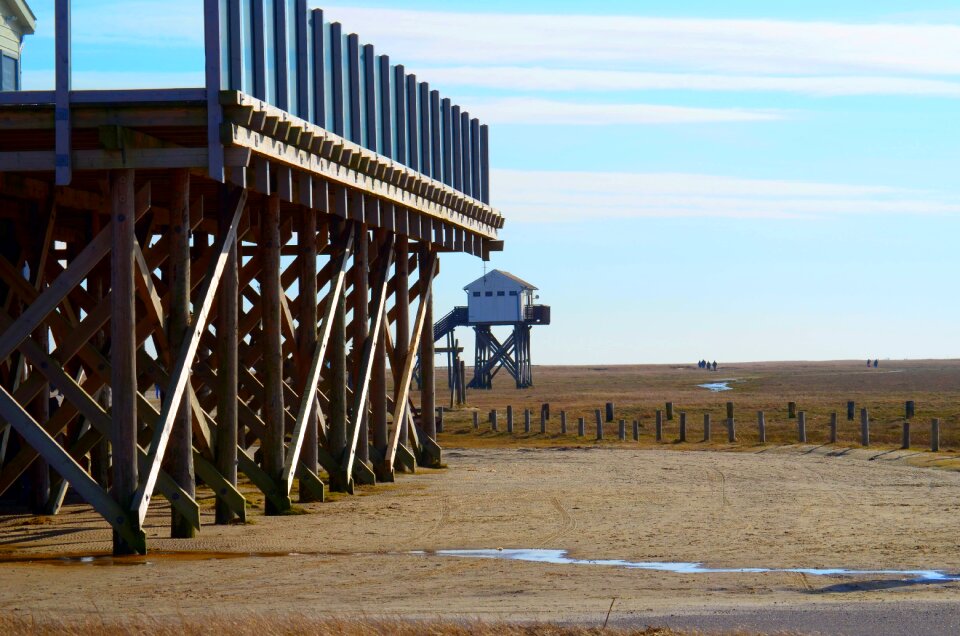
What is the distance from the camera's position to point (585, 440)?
42438 mm

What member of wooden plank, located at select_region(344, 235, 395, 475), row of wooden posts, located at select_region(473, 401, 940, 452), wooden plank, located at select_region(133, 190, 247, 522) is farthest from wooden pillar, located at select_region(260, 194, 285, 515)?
row of wooden posts, located at select_region(473, 401, 940, 452)

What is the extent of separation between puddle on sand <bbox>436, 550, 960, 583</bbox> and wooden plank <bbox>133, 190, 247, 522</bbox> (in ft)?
10.2

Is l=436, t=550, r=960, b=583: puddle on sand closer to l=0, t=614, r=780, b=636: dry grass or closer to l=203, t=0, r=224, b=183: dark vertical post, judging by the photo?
l=0, t=614, r=780, b=636: dry grass

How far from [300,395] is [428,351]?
869cm

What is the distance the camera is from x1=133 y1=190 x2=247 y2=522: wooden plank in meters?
15.5

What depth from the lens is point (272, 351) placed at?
20078mm

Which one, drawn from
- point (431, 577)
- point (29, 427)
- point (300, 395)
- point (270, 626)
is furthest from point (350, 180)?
point (270, 626)

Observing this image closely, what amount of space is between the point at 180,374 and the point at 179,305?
95 cm

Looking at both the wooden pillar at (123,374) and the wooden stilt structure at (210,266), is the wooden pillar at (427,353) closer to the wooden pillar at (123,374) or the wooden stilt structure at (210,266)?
the wooden stilt structure at (210,266)

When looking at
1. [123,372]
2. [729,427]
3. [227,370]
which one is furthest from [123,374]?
[729,427]

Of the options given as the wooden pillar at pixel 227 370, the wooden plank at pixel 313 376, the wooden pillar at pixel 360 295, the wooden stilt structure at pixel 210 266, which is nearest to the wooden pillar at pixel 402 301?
the wooden stilt structure at pixel 210 266

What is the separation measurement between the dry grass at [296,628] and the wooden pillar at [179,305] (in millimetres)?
5930

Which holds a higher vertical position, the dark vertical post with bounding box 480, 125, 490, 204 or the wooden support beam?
the dark vertical post with bounding box 480, 125, 490, 204

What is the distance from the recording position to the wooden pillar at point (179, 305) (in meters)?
16.7
